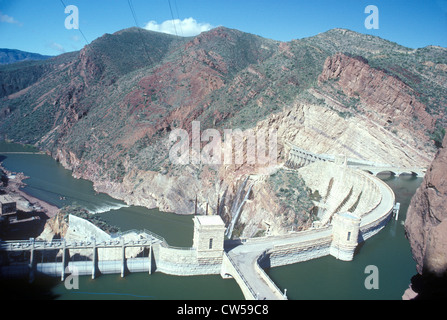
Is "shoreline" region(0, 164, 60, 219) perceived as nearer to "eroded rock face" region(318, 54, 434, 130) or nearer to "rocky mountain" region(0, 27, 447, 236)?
"rocky mountain" region(0, 27, 447, 236)

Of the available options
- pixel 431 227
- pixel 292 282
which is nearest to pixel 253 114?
pixel 292 282

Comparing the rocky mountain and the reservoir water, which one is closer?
the reservoir water

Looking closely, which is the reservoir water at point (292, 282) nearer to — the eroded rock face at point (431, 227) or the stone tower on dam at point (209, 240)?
the stone tower on dam at point (209, 240)

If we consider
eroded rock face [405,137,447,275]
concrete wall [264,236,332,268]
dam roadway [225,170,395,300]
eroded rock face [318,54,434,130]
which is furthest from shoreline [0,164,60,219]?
eroded rock face [318,54,434,130]

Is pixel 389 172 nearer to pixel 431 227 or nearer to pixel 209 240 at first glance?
pixel 209 240

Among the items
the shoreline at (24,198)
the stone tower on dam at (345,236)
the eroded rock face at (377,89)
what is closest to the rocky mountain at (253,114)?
the eroded rock face at (377,89)

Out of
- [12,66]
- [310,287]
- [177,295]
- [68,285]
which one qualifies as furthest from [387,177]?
[12,66]
